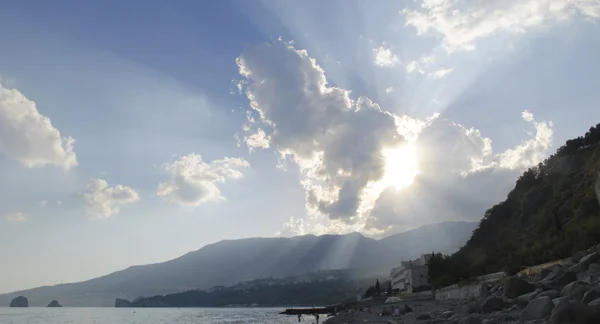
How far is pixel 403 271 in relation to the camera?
151750 mm

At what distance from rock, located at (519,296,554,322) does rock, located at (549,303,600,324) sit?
2.45 metres

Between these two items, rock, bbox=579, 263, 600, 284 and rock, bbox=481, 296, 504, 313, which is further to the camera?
rock, bbox=481, 296, 504, 313

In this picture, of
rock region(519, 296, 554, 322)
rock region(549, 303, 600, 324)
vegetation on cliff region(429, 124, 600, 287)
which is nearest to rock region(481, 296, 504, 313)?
rock region(519, 296, 554, 322)

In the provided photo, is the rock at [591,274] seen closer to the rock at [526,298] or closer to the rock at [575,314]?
the rock at [526,298]

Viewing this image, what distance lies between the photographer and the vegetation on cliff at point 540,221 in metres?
50.5

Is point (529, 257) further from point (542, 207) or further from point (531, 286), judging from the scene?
point (531, 286)

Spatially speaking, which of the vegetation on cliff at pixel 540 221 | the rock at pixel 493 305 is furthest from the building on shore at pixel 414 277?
the rock at pixel 493 305

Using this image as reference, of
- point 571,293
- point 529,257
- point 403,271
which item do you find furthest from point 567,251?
point 403,271

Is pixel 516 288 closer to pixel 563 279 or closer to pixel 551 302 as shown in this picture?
pixel 563 279

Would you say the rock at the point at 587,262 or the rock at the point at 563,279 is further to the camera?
the rock at the point at 587,262

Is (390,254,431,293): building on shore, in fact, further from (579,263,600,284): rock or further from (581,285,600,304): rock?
(581,285,600,304): rock

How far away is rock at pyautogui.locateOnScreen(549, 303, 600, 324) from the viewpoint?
1227cm

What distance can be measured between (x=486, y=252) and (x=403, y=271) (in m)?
67.3

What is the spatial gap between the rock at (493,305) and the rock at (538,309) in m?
6.57
